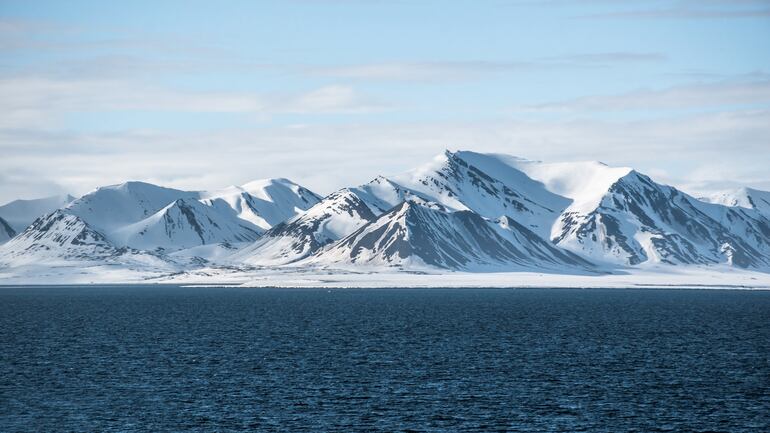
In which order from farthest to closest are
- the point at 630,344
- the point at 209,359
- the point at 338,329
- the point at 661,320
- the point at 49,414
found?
1. the point at 661,320
2. the point at 338,329
3. the point at 630,344
4. the point at 209,359
5. the point at 49,414

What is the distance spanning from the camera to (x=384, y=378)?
96.8m

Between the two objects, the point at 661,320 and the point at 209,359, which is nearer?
the point at 209,359

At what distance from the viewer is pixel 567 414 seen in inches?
3088

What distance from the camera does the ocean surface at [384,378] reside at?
75875 mm

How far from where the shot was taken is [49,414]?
7781 cm

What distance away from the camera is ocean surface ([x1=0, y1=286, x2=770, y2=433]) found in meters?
75.9

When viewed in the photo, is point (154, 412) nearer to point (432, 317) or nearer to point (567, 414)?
point (567, 414)

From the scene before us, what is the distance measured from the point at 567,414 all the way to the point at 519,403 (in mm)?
5556

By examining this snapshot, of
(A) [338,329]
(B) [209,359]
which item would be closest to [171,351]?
(B) [209,359]

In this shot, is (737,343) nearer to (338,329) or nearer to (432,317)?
(338,329)

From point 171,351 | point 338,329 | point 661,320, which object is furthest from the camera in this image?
point 661,320

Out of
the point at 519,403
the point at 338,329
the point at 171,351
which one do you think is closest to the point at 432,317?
the point at 338,329

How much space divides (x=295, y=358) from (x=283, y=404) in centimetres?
3155

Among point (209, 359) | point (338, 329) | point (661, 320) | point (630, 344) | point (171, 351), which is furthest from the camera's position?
point (661, 320)
